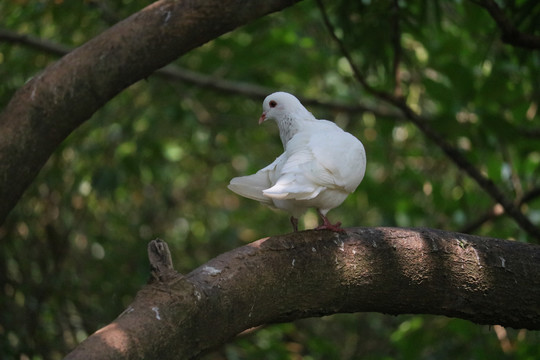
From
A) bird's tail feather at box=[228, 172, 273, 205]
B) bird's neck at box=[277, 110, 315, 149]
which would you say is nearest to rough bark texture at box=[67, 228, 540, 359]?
bird's tail feather at box=[228, 172, 273, 205]

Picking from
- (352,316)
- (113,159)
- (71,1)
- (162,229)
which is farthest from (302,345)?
Answer: (71,1)

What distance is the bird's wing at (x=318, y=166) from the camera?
295 cm

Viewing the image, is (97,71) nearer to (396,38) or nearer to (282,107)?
(282,107)

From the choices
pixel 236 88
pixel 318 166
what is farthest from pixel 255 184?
pixel 236 88

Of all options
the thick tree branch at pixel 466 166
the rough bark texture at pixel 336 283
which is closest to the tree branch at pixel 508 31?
the thick tree branch at pixel 466 166

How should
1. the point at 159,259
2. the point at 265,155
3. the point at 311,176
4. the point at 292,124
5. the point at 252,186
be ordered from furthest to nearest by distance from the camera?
the point at 265,155 < the point at 292,124 < the point at 252,186 < the point at 311,176 < the point at 159,259

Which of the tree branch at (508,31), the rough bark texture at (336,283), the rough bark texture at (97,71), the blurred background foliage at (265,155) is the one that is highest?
the rough bark texture at (97,71)

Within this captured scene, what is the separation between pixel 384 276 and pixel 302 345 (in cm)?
416

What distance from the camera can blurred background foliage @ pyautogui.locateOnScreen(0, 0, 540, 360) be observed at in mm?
5043

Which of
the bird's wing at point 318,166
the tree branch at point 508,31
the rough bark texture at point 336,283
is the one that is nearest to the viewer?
the rough bark texture at point 336,283

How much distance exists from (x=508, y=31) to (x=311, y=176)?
150 cm

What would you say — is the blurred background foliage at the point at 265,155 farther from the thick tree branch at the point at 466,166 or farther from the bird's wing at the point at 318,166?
the bird's wing at the point at 318,166

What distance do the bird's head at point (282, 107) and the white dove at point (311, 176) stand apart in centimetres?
33

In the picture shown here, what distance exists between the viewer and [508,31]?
146 inches
